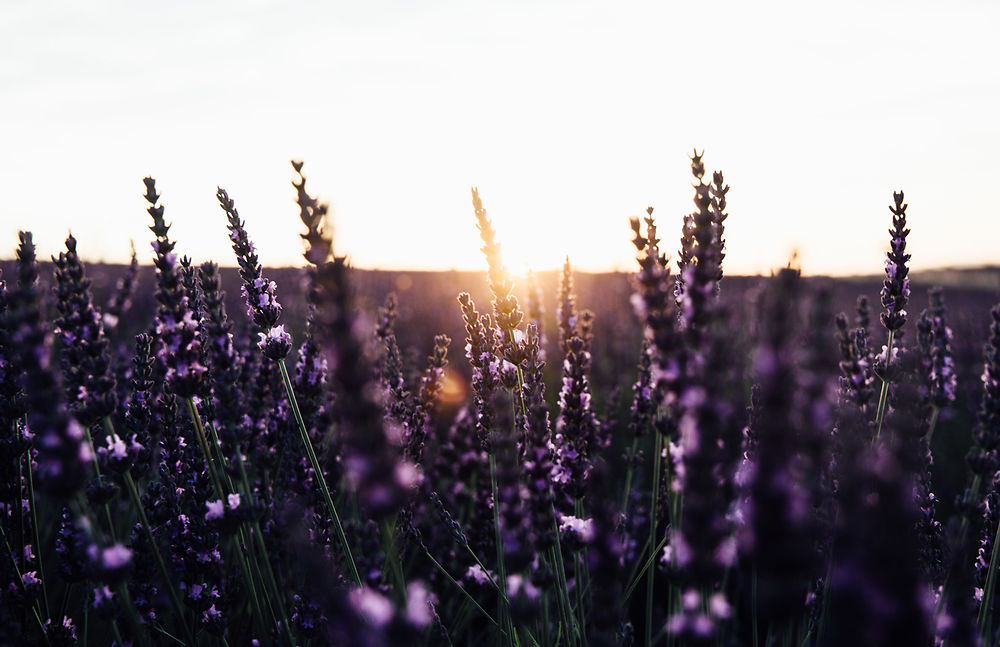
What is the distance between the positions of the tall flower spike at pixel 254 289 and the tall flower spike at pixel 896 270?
9.55ft

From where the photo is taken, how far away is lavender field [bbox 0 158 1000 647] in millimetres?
1134

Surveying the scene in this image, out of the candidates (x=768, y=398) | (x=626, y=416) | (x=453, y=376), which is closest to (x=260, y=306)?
(x=768, y=398)

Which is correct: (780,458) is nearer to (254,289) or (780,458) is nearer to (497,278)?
(497,278)

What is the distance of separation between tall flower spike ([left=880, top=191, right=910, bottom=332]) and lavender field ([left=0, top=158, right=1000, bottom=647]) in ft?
0.05

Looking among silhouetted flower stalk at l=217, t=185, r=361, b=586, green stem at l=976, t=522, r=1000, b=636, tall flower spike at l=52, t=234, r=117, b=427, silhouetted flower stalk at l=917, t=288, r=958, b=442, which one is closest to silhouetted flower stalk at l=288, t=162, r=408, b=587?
tall flower spike at l=52, t=234, r=117, b=427

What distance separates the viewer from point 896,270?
119 inches

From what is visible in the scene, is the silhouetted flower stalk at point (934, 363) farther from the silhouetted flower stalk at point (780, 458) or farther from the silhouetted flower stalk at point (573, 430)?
the silhouetted flower stalk at point (780, 458)

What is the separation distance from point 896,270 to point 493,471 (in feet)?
7.30

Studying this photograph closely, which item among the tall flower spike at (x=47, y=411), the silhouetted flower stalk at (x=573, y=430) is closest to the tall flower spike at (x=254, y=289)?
the tall flower spike at (x=47, y=411)

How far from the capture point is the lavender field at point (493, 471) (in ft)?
3.72

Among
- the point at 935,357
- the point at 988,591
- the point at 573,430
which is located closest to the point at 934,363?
the point at 935,357

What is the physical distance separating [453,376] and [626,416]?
2.19 metres

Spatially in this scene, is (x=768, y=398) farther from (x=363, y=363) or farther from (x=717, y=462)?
(x=363, y=363)

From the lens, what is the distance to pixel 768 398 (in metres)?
1.08
